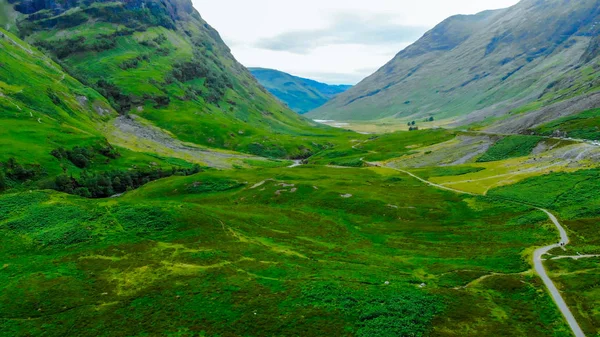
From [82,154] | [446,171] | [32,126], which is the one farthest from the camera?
[32,126]

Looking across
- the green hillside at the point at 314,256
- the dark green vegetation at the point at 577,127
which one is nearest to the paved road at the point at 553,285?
the green hillside at the point at 314,256

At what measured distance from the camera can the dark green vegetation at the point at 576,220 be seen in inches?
1693

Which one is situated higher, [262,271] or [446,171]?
[446,171]

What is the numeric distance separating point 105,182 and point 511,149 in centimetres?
15293

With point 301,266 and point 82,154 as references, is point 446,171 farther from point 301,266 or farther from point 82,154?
point 82,154

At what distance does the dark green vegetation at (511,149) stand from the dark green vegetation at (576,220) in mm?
45529

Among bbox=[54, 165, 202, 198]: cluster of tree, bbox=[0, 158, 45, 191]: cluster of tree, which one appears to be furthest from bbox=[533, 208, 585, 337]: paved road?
bbox=[0, 158, 45, 191]: cluster of tree

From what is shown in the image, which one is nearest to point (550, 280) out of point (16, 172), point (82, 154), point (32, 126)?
point (16, 172)

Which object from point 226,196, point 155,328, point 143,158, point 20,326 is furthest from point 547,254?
point 143,158

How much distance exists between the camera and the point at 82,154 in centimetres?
15188

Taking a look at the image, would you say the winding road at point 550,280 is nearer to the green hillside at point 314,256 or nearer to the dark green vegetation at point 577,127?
the green hillside at point 314,256

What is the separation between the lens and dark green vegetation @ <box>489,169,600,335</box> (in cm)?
4300

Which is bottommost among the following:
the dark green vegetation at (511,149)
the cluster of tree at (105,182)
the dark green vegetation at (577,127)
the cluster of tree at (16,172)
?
the cluster of tree at (105,182)

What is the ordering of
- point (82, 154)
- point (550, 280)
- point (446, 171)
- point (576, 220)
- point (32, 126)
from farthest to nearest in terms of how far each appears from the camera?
point (32, 126), point (82, 154), point (446, 171), point (576, 220), point (550, 280)
